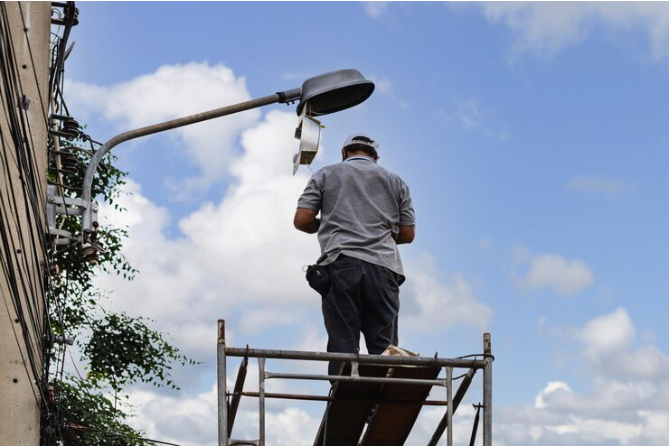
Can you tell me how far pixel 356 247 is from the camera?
26.7 feet

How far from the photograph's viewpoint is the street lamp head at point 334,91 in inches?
417

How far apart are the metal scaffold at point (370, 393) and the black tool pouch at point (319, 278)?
858 mm

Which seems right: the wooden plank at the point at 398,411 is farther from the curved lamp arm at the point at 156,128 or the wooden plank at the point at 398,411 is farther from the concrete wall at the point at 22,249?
the curved lamp arm at the point at 156,128

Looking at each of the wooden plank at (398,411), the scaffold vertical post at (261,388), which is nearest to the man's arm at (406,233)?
the wooden plank at (398,411)

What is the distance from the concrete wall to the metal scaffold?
95.4 inches

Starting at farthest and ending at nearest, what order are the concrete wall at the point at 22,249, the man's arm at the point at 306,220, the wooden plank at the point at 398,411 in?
the concrete wall at the point at 22,249 → the man's arm at the point at 306,220 → the wooden plank at the point at 398,411

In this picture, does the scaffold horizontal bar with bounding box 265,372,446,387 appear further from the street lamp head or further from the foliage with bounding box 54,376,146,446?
the foliage with bounding box 54,376,146,446

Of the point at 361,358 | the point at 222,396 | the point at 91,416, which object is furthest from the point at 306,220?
the point at 91,416

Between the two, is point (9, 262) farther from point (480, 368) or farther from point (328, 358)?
point (480, 368)

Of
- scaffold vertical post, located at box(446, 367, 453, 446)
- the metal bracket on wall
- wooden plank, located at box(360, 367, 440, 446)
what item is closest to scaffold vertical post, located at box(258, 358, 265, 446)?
wooden plank, located at box(360, 367, 440, 446)

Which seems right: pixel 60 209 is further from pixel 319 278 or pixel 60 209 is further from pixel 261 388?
pixel 261 388

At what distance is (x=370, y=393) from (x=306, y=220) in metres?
1.32

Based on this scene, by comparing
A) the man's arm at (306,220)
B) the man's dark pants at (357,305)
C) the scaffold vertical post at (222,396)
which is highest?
the man's arm at (306,220)

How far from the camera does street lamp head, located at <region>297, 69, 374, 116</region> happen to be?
34.8ft
